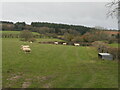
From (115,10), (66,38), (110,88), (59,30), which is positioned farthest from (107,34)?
(110,88)

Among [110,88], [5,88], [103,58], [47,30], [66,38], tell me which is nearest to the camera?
[5,88]

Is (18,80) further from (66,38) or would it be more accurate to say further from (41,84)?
(66,38)

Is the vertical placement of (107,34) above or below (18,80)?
above

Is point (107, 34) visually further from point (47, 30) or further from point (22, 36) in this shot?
point (47, 30)

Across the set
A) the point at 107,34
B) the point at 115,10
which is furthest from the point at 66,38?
the point at 115,10

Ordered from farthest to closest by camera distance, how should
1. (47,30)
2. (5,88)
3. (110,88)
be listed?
(47,30) → (110,88) → (5,88)

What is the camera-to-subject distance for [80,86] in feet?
24.4

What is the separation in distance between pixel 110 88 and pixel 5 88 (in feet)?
15.1

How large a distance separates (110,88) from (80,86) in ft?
4.41

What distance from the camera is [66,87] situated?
7.23 meters

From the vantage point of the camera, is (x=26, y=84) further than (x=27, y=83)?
No

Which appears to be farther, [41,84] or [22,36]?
[22,36]

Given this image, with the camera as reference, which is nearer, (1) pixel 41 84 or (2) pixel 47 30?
(1) pixel 41 84

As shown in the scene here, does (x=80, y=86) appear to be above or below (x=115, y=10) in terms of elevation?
below
